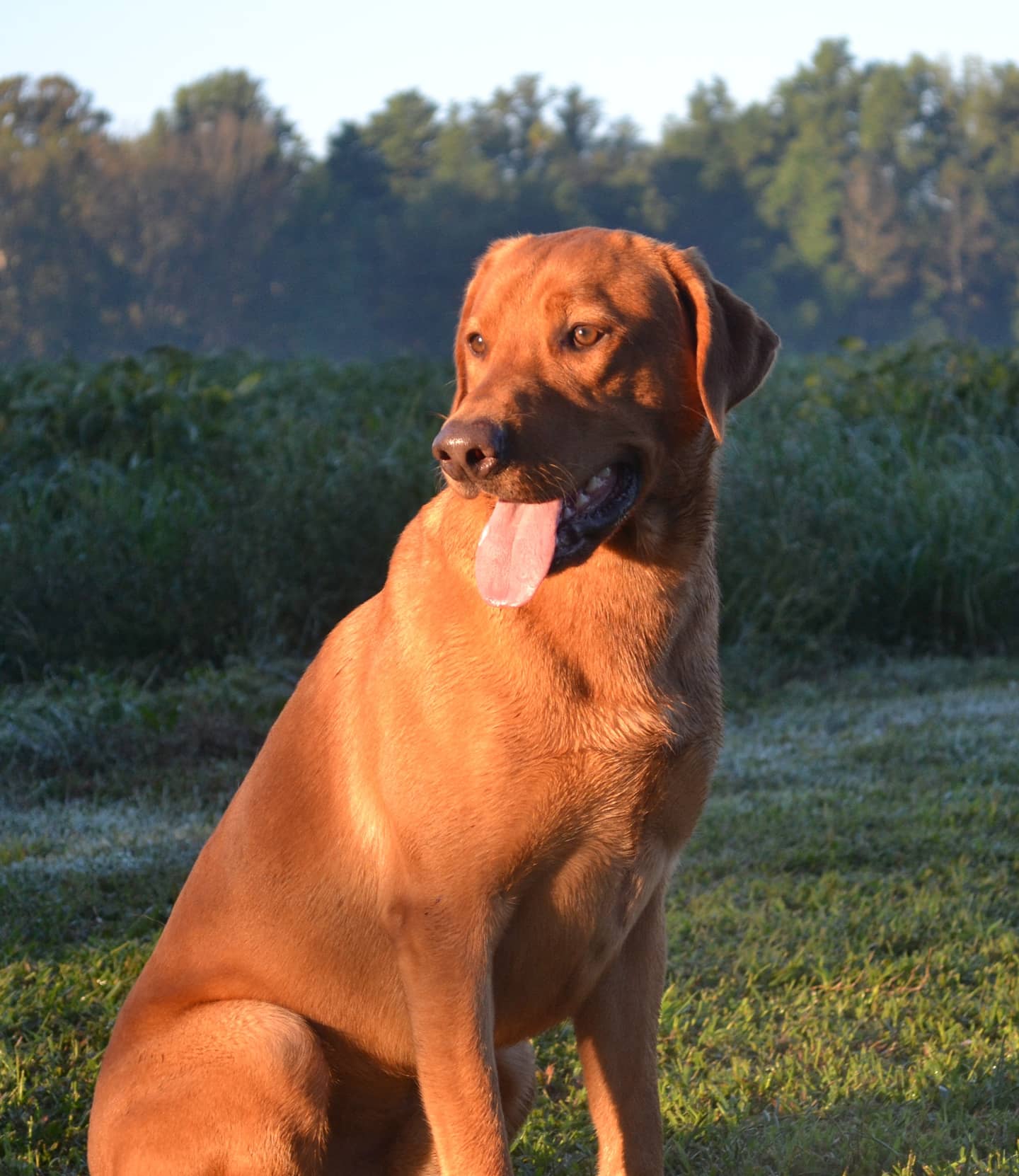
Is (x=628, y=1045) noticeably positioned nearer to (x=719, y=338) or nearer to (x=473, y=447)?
(x=473, y=447)

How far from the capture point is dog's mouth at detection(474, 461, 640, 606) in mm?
2600

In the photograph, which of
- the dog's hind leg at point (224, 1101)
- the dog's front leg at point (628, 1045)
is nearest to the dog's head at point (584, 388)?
the dog's front leg at point (628, 1045)

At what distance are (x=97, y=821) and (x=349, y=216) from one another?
64368 mm

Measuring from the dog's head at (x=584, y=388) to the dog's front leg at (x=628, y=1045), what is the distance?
81 cm

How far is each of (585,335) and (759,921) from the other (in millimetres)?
2591

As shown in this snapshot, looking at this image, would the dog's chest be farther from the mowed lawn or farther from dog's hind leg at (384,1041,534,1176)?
the mowed lawn

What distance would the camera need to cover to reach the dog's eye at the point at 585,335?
2.73m

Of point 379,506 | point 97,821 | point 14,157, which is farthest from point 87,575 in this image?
point 14,157

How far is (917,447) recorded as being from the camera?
10.7 metres

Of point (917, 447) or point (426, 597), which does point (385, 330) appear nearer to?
point (917, 447)

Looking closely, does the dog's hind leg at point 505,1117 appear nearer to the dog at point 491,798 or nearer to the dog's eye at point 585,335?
the dog at point 491,798

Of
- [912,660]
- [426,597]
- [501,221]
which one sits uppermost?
[501,221]

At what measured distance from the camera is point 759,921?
4652mm

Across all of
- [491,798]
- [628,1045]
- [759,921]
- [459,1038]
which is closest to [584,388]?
Result: [491,798]
